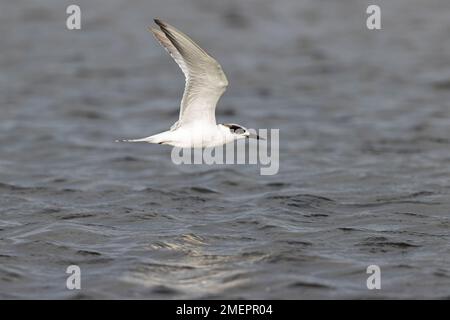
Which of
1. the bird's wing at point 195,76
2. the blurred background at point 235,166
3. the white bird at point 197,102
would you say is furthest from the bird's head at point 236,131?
the blurred background at point 235,166

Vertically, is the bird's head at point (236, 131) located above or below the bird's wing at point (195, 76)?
below

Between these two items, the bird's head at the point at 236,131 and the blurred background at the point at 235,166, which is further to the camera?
the bird's head at the point at 236,131

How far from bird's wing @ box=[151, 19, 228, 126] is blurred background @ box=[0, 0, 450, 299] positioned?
1697mm

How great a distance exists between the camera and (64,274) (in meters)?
12.0

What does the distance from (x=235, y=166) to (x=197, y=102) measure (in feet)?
17.0

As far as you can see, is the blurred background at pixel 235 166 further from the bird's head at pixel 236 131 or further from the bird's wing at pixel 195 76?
the bird's wing at pixel 195 76

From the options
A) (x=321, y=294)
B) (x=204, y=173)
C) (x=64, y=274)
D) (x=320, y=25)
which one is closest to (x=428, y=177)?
(x=204, y=173)

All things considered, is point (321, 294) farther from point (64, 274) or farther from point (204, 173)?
point (204, 173)

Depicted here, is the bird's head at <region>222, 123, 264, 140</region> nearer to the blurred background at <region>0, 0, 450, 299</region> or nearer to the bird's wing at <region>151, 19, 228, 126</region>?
the bird's wing at <region>151, 19, 228, 126</region>

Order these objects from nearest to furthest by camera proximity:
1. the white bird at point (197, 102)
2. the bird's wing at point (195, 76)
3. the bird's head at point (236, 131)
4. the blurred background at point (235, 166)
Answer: the bird's wing at point (195, 76), the white bird at point (197, 102), the blurred background at point (235, 166), the bird's head at point (236, 131)

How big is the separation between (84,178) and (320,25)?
12268mm

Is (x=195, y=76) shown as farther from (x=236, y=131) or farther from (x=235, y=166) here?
(x=235, y=166)

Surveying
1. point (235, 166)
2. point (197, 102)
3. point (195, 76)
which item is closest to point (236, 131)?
point (197, 102)

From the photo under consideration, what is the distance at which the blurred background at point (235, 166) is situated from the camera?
39.8ft
